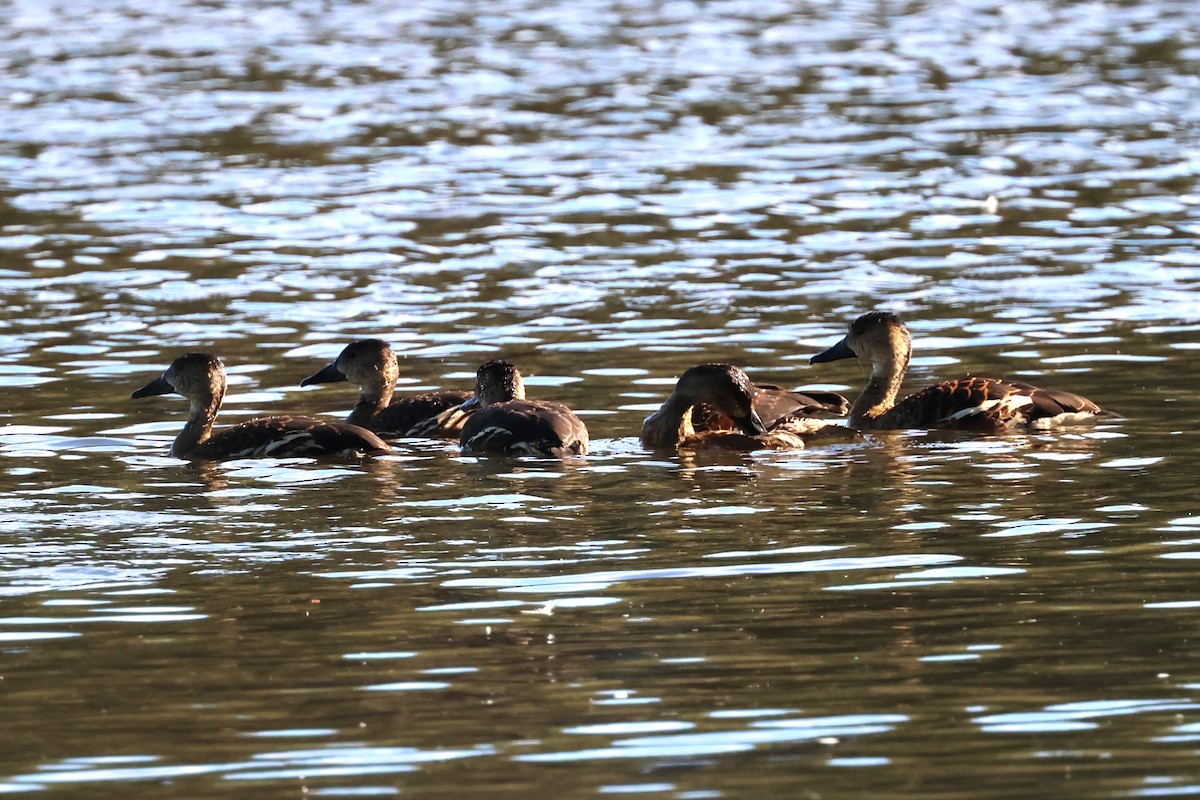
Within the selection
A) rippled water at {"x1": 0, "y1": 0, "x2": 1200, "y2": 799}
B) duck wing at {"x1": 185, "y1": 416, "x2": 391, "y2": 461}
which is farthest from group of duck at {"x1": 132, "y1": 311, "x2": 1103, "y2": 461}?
rippled water at {"x1": 0, "y1": 0, "x2": 1200, "y2": 799}

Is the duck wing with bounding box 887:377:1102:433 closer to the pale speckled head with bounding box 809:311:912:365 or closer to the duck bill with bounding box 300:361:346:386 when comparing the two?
the pale speckled head with bounding box 809:311:912:365

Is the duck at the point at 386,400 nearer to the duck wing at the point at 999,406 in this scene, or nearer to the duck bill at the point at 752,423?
the duck bill at the point at 752,423

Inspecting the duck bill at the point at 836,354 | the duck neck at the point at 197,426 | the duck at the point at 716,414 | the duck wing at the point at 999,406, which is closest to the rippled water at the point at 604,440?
the duck wing at the point at 999,406

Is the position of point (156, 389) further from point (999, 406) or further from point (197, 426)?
point (999, 406)

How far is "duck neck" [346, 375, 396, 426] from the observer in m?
14.4

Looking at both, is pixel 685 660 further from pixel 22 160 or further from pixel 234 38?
pixel 234 38

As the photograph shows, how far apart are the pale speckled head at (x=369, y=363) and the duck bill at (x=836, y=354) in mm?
2666

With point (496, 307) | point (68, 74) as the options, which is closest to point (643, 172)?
point (496, 307)

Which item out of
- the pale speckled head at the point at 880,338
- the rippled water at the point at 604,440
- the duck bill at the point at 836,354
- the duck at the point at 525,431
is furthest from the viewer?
the duck bill at the point at 836,354

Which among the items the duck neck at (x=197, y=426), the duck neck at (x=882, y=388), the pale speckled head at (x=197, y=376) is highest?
the pale speckled head at (x=197, y=376)

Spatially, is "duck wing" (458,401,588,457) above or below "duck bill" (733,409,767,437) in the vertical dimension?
above

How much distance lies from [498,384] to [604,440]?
85 centimetres

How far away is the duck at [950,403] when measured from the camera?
42.6ft

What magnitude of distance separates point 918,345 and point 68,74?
62.2ft
